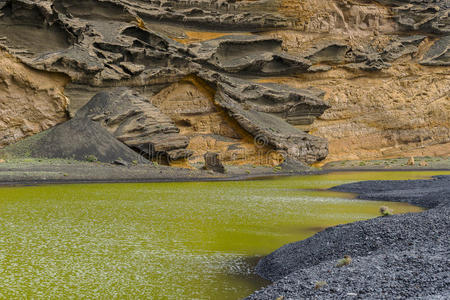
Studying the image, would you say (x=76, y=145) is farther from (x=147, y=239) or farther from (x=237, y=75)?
(x=237, y=75)

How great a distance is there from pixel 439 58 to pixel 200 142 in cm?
3646

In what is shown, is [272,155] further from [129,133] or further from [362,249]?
[362,249]

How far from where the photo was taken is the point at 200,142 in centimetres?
4375

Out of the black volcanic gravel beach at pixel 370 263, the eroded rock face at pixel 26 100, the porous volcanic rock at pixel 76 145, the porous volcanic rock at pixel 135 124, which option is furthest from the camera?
the porous volcanic rock at pixel 135 124

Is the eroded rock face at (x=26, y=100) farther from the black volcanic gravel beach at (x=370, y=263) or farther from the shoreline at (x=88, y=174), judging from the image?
the black volcanic gravel beach at (x=370, y=263)

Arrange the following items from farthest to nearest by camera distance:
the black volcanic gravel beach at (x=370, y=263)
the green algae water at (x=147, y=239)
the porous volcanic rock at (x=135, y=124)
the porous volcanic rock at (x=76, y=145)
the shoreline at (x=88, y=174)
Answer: the porous volcanic rock at (x=135, y=124), the porous volcanic rock at (x=76, y=145), the shoreline at (x=88, y=174), the green algae water at (x=147, y=239), the black volcanic gravel beach at (x=370, y=263)

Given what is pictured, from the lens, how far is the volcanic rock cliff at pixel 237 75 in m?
35.2

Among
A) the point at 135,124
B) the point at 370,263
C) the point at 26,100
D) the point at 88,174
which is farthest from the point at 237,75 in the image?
the point at 370,263

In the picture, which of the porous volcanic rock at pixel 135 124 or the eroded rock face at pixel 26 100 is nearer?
the eroded rock face at pixel 26 100

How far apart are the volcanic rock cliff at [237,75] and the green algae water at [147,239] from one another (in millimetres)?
17669

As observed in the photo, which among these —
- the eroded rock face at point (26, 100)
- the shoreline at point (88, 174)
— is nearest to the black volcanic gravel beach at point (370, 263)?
the shoreline at point (88, 174)

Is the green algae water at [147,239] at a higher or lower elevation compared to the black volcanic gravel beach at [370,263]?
lower

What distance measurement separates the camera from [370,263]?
237 inches

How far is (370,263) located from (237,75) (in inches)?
1847
